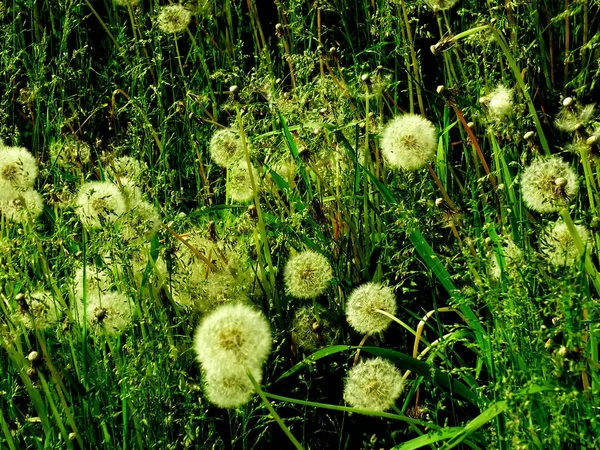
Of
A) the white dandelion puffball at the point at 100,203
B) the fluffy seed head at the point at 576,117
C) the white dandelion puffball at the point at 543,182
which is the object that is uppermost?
the fluffy seed head at the point at 576,117

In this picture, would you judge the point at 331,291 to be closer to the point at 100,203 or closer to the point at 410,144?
the point at 410,144

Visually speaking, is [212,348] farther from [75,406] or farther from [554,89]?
[554,89]

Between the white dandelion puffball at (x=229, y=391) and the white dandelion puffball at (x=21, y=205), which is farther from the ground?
the white dandelion puffball at (x=21, y=205)

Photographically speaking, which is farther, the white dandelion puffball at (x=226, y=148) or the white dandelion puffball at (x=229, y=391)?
the white dandelion puffball at (x=226, y=148)

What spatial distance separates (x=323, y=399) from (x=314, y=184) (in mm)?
938

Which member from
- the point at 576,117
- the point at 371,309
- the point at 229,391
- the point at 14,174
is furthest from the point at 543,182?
the point at 14,174

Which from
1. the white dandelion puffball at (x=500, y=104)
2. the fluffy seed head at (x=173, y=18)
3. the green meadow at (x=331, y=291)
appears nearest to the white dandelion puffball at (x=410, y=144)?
the green meadow at (x=331, y=291)

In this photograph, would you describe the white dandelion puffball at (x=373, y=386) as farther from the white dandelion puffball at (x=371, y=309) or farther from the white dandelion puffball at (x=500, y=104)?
the white dandelion puffball at (x=500, y=104)

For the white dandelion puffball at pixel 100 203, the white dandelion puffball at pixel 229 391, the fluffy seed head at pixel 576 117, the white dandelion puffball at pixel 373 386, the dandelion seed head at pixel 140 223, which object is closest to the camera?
the white dandelion puffball at pixel 229 391

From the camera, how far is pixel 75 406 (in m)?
1.98

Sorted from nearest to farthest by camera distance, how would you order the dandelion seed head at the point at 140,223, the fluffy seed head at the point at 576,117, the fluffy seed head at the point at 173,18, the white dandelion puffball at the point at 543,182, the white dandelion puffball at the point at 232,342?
the white dandelion puffball at the point at 232,342, the white dandelion puffball at the point at 543,182, the dandelion seed head at the point at 140,223, the fluffy seed head at the point at 576,117, the fluffy seed head at the point at 173,18

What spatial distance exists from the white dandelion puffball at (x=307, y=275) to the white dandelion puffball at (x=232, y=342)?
0.58 metres

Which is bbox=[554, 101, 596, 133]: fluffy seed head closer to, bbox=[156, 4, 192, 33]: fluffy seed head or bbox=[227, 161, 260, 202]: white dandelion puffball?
bbox=[227, 161, 260, 202]: white dandelion puffball

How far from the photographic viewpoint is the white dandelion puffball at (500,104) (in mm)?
2432
